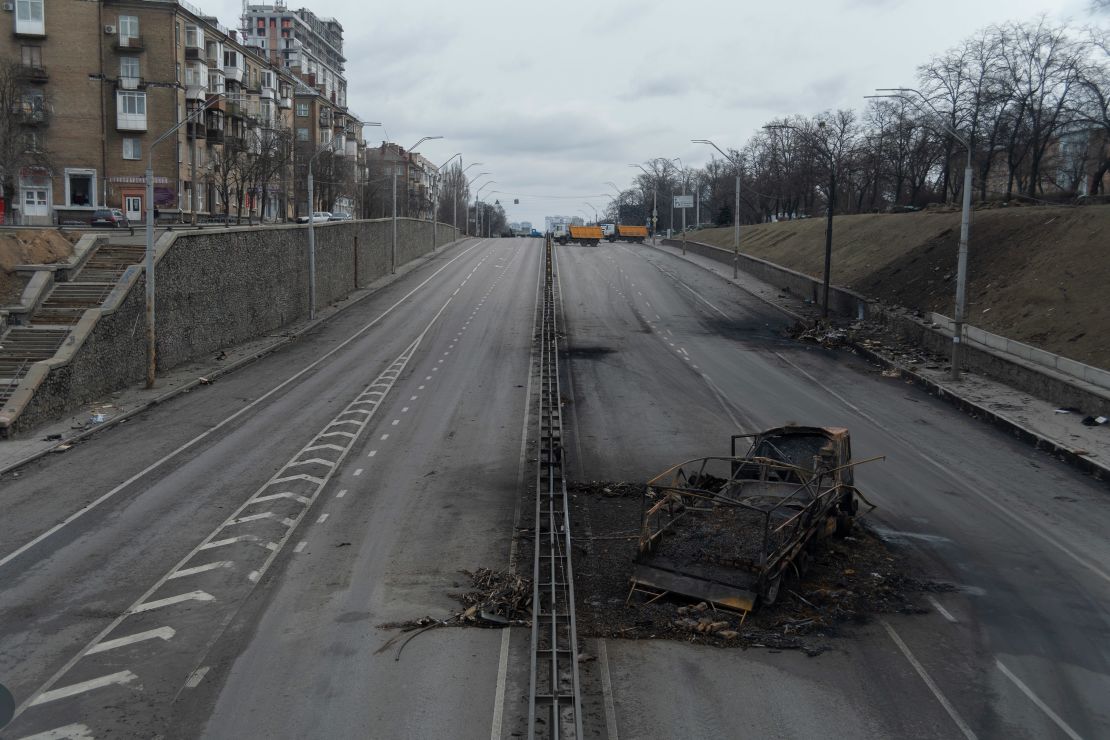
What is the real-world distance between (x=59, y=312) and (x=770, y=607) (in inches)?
1072

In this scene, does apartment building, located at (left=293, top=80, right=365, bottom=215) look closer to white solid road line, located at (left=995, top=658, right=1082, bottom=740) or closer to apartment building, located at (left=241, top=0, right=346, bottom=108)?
apartment building, located at (left=241, top=0, right=346, bottom=108)

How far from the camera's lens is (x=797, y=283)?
57.3 m

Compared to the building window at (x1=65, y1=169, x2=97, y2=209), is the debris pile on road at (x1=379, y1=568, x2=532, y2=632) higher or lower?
lower

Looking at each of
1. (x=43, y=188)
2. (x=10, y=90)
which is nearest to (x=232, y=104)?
(x=43, y=188)

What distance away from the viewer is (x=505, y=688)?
11.9m

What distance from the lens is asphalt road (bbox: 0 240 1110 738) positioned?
448 inches

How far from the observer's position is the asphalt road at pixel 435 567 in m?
11.4

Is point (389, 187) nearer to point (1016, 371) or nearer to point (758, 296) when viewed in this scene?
point (758, 296)

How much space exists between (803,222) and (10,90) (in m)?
54.0

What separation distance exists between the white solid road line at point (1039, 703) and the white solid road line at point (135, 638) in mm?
11023

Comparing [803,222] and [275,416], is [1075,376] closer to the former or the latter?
[275,416]

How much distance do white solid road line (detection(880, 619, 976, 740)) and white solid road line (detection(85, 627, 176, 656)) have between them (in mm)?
9900

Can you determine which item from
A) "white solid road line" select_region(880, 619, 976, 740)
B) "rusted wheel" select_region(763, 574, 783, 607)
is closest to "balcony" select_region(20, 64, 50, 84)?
"rusted wheel" select_region(763, 574, 783, 607)

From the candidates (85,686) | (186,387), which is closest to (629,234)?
(186,387)
